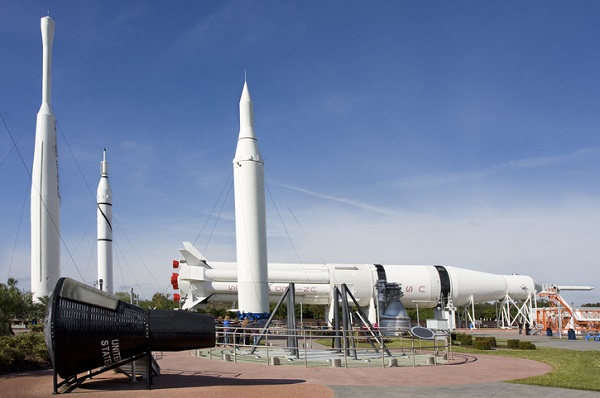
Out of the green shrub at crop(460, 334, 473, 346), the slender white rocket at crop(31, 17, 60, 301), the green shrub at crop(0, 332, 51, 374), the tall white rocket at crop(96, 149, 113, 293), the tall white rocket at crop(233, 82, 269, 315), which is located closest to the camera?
the green shrub at crop(0, 332, 51, 374)

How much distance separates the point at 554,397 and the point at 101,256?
33.6 m

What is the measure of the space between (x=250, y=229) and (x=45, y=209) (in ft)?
32.1

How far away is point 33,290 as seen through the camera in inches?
986

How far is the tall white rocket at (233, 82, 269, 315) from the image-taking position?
24.6 metres

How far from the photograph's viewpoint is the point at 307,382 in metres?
12.2

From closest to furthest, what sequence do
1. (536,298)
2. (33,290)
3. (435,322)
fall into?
(435,322) < (33,290) < (536,298)

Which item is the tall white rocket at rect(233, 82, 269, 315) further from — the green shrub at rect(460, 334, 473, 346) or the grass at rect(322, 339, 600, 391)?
the green shrub at rect(460, 334, 473, 346)

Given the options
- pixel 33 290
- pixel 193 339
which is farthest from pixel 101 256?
pixel 193 339

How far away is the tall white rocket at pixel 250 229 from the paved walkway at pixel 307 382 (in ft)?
28.6

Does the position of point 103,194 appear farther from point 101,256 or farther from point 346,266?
point 346,266

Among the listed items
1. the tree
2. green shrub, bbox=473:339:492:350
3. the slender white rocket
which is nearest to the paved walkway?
the tree

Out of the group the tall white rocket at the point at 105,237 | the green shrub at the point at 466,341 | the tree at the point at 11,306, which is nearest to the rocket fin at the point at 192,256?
the tall white rocket at the point at 105,237

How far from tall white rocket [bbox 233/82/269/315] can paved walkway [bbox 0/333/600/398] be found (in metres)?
8.71

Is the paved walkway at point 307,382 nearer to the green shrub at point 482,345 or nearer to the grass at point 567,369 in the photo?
the grass at point 567,369
